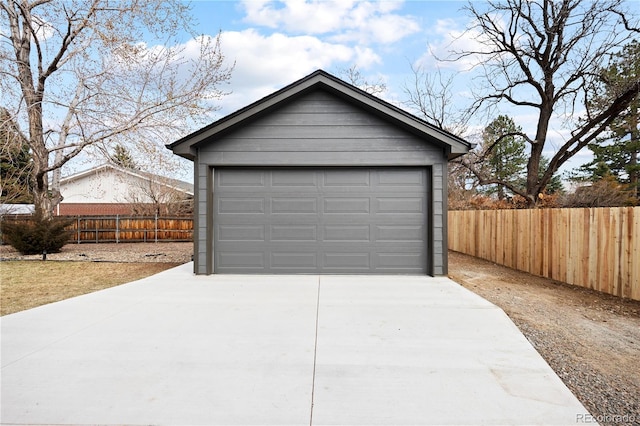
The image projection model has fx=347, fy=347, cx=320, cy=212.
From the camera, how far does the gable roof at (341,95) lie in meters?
6.84

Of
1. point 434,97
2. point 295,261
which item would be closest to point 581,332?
point 295,261

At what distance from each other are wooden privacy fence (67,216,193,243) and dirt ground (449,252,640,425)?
1328 cm

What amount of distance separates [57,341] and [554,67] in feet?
58.0

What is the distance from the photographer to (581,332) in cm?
449

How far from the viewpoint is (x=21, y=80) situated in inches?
469

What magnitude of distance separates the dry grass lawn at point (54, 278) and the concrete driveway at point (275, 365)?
60.9 inches

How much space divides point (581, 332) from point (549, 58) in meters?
14.1

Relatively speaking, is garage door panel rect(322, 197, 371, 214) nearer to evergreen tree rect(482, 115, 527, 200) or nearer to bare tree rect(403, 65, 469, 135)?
bare tree rect(403, 65, 469, 135)

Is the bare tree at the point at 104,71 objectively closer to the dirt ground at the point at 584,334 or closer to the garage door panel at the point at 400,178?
the garage door panel at the point at 400,178

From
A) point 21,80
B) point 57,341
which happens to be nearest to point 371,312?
point 57,341

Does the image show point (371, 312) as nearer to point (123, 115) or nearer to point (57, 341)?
point (57, 341)

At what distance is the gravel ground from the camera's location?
2809 millimetres

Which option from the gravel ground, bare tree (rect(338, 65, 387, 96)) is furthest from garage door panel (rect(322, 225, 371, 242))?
bare tree (rect(338, 65, 387, 96))

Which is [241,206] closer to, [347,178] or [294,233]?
[294,233]
